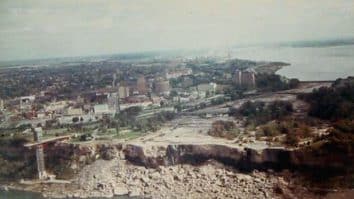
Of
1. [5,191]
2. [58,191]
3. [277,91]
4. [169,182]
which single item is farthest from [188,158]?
[5,191]

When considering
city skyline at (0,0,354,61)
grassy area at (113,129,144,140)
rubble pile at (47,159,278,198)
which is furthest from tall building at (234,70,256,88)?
grassy area at (113,129,144,140)

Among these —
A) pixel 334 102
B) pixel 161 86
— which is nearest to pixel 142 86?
pixel 161 86

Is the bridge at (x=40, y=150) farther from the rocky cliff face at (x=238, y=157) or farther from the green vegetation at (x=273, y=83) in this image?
the green vegetation at (x=273, y=83)

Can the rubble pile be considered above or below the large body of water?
below

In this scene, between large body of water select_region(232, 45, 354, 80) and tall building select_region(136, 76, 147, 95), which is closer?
large body of water select_region(232, 45, 354, 80)

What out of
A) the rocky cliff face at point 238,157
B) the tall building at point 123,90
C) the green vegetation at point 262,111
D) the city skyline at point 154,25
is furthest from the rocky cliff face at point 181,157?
the city skyline at point 154,25

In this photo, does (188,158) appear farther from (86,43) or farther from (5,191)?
(5,191)

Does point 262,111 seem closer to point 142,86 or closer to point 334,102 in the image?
point 334,102

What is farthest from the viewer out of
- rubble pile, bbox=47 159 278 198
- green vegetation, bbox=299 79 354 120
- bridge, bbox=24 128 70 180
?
bridge, bbox=24 128 70 180

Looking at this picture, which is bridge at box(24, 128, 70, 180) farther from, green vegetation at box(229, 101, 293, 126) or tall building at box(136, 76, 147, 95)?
green vegetation at box(229, 101, 293, 126)

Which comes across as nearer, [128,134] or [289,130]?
[289,130]
